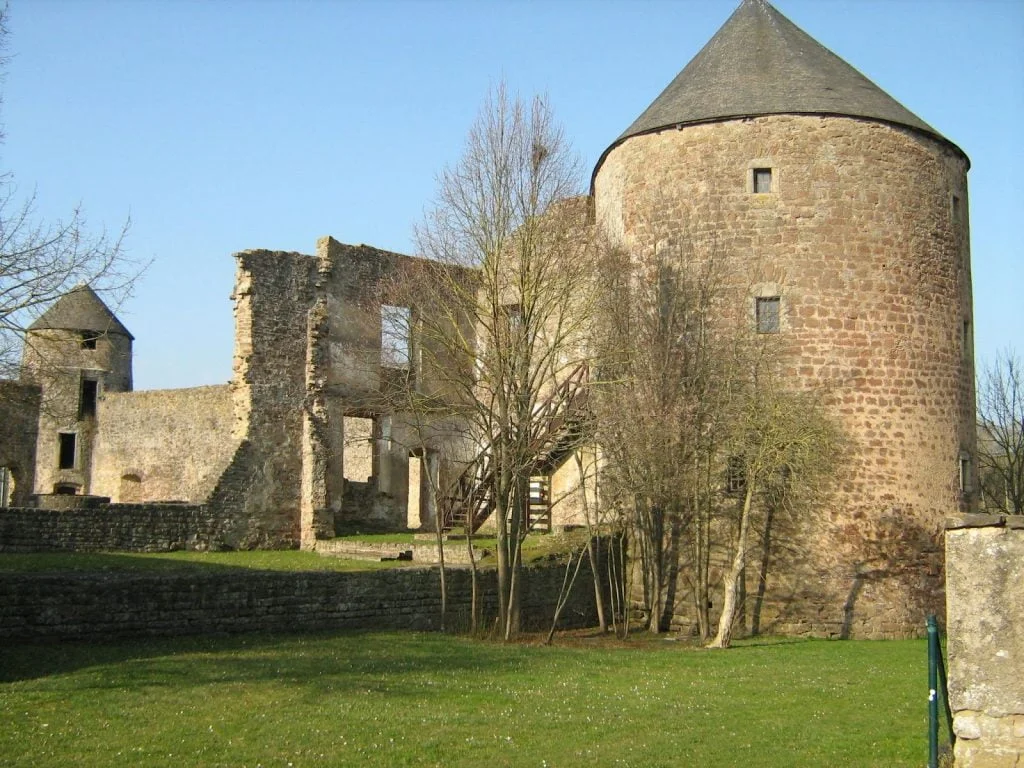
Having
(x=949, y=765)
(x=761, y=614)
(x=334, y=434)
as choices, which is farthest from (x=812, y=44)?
(x=949, y=765)

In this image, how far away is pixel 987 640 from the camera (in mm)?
7406

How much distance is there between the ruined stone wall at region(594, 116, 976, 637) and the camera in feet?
57.2

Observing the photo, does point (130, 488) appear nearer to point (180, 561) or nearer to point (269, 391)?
point (269, 391)

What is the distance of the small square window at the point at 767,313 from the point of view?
17875 millimetres

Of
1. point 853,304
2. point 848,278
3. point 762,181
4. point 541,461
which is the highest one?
point 762,181

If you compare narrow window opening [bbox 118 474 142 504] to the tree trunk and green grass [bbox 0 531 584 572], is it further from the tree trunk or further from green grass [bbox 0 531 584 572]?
the tree trunk

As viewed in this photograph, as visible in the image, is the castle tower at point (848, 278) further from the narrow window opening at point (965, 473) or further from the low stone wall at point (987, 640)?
the low stone wall at point (987, 640)

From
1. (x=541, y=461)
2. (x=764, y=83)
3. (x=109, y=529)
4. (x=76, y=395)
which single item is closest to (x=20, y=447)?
(x=76, y=395)

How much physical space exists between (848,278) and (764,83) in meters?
3.80

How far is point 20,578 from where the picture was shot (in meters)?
11.5

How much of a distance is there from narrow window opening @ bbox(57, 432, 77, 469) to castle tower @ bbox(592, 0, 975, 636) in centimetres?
2669

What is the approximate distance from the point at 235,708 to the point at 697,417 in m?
9.37

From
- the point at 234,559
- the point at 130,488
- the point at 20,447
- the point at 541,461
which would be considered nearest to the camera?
the point at 234,559

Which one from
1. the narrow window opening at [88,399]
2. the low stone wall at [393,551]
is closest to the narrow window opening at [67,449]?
the narrow window opening at [88,399]
